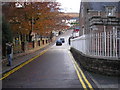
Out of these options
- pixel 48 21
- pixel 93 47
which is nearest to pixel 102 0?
pixel 48 21

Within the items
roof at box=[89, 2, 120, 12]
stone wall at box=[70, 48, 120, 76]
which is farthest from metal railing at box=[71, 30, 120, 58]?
roof at box=[89, 2, 120, 12]

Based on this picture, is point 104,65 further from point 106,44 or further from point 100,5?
point 100,5

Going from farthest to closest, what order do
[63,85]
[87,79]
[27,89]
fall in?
1. [87,79]
2. [63,85]
3. [27,89]

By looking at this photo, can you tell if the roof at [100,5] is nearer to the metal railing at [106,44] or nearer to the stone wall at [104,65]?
the metal railing at [106,44]

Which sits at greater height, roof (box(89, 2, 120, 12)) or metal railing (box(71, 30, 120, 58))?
roof (box(89, 2, 120, 12))

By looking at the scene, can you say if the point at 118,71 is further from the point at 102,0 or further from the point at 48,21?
the point at 102,0

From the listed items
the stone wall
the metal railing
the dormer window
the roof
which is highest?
the roof

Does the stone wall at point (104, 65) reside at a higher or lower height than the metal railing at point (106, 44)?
lower

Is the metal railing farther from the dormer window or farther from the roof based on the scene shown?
the dormer window

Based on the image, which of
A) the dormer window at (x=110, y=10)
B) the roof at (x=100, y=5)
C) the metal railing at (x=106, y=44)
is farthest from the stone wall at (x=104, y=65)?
the dormer window at (x=110, y=10)

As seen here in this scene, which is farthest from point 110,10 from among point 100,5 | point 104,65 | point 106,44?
point 104,65

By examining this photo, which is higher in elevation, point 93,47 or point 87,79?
point 93,47

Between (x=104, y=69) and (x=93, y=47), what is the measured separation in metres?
1.66

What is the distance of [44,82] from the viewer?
886 cm
